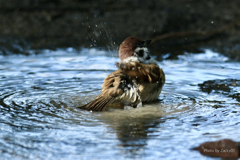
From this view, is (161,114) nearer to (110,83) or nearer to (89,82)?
(110,83)

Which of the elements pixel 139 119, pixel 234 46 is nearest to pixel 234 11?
pixel 234 46

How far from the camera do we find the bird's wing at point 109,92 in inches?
152

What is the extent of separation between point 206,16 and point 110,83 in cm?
463

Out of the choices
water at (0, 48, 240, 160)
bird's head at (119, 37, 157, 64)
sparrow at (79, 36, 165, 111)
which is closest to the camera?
water at (0, 48, 240, 160)

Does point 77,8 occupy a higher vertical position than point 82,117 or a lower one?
higher

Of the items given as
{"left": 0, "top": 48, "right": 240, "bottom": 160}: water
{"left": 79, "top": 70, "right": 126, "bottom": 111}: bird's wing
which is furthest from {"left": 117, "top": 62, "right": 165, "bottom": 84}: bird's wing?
{"left": 0, "top": 48, "right": 240, "bottom": 160}: water

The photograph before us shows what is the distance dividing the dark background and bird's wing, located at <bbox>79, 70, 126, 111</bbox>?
3042mm

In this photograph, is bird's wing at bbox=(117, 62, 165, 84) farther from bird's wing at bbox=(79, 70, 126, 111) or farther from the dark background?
the dark background

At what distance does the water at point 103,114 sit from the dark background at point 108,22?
1.14 metres

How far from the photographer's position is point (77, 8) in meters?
8.23

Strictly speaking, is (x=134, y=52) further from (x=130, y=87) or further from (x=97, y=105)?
(x=97, y=105)

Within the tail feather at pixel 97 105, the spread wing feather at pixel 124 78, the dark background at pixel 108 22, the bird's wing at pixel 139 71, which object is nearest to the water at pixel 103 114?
the tail feather at pixel 97 105

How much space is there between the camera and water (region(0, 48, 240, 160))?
8.88ft

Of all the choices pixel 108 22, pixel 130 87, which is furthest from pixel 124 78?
pixel 108 22
